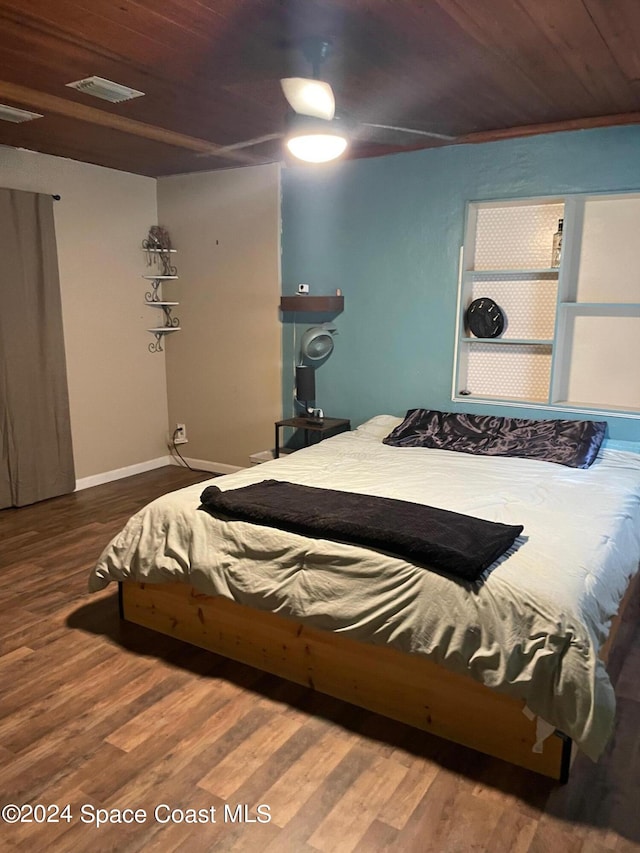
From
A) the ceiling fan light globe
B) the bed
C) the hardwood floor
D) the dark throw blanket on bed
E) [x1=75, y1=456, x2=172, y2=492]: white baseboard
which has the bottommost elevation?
the hardwood floor

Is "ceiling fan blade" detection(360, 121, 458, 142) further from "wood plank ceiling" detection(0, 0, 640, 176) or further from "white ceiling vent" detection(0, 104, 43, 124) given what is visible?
"white ceiling vent" detection(0, 104, 43, 124)

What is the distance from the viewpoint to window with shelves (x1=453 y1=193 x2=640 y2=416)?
3.62 metres

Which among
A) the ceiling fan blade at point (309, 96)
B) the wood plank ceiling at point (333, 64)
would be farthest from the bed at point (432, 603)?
the wood plank ceiling at point (333, 64)

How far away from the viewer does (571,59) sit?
255 centimetres

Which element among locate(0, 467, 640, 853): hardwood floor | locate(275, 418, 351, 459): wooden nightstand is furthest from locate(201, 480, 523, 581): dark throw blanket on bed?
locate(275, 418, 351, 459): wooden nightstand

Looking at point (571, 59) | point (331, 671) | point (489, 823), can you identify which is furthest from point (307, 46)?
point (489, 823)

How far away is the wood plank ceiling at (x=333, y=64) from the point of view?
85.2 inches

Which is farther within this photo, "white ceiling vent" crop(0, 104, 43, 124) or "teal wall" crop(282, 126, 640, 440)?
"teal wall" crop(282, 126, 640, 440)

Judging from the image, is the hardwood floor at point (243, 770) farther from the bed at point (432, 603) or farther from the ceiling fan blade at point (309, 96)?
the ceiling fan blade at point (309, 96)

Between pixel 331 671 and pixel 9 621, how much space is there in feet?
5.13

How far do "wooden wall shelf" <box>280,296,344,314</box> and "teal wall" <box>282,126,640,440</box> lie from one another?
7cm

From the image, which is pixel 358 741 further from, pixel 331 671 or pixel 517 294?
pixel 517 294

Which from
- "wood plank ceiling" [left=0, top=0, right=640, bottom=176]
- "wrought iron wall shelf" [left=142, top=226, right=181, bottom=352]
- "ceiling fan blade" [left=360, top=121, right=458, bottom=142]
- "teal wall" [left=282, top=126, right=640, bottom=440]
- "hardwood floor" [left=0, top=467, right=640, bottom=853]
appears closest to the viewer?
"hardwood floor" [left=0, top=467, right=640, bottom=853]

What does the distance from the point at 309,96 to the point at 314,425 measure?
2.18m
